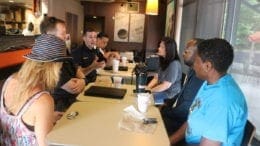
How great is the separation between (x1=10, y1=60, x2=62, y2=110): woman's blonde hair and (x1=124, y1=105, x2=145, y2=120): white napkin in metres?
0.63

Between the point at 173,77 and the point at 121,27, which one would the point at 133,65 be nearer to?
the point at 173,77

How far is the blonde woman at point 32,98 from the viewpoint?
1.41 m

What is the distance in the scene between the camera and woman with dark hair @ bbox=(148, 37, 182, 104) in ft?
10.7

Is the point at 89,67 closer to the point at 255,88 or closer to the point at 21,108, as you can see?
the point at 255,88

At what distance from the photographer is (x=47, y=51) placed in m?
1.50

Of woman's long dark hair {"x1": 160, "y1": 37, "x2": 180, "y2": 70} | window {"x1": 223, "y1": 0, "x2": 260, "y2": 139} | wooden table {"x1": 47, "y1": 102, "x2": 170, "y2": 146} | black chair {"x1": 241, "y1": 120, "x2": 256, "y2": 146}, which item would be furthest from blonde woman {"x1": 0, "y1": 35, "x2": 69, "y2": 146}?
woman's long dark hair {"x1": 160, "y1": 37, "x2": 180, "y2": 70}

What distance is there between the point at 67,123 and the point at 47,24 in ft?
4.31

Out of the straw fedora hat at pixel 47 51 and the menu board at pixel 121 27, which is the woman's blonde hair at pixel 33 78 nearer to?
the straw fedora hat at pixel 47 51

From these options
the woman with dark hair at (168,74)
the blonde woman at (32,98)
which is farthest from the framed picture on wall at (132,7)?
the blonde woman at (32,98)

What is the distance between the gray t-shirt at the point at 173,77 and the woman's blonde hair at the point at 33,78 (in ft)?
6.40

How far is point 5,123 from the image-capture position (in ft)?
4.90

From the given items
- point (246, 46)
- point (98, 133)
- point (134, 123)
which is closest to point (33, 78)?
point (98, 133)

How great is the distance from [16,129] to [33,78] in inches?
10.6

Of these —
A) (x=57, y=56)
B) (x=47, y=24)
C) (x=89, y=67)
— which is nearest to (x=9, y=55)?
(x=89, y=67)
